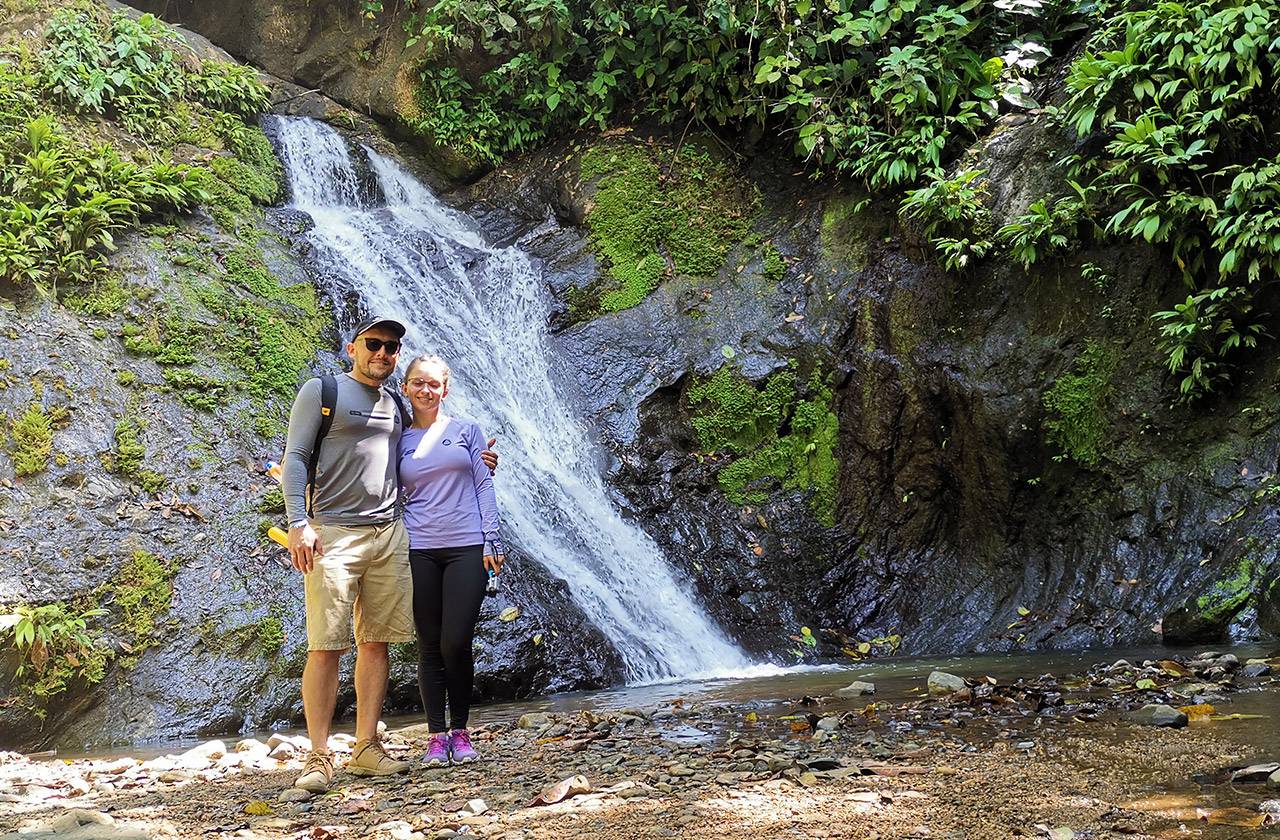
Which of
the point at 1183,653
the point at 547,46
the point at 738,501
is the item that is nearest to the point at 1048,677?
the point at 1183,653

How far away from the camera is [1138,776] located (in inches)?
126

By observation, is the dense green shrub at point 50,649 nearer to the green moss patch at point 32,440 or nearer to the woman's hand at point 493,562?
the green moss patch at point 32,440

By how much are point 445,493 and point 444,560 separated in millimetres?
310

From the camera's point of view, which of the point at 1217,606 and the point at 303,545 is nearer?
the point at 303,545

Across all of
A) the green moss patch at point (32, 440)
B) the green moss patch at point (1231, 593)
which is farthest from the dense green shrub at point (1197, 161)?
the green moss patch at point (32, 440)

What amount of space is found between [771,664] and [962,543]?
2273 millimetres

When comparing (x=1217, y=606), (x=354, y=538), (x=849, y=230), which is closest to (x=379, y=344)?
(x=354, y=538)

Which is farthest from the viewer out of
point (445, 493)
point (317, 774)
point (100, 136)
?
point (100, 136)

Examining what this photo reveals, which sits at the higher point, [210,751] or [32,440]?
[32,440]

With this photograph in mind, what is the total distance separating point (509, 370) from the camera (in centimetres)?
1027

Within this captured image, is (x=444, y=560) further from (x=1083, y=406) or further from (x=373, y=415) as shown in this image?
(x=1083, y=406)

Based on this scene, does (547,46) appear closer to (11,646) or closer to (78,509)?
(78,509)

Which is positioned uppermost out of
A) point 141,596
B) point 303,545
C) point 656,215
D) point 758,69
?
point 758,69

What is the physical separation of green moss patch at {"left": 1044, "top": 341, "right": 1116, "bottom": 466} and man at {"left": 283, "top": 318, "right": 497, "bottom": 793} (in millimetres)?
6168
